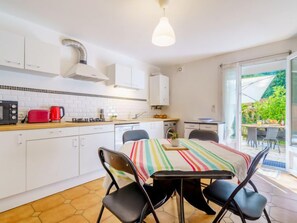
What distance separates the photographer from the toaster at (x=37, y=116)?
225 centimetres

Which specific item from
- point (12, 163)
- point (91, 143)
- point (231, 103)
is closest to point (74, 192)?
point (91, 143)

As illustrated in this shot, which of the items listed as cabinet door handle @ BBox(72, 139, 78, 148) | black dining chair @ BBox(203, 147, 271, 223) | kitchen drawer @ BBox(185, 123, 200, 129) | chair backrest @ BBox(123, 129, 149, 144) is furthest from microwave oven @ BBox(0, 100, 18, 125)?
kitchen drawer @ BBox(185, 123, 200, 129)

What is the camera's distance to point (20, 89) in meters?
2.34

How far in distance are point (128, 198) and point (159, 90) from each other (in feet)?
11.3

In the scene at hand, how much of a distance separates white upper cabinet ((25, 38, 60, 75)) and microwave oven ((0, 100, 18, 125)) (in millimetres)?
558

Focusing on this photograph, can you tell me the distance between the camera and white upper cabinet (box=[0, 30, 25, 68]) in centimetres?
197

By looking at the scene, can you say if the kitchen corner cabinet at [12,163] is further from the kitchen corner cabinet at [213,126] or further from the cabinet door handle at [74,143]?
the kitchen corner cabinet at [213,126]

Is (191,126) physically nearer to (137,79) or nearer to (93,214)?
(137,79)

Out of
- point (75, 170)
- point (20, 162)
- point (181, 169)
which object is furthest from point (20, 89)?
point (181, 169)

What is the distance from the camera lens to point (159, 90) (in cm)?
439

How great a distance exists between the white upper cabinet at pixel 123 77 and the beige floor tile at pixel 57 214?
2314 millimetres

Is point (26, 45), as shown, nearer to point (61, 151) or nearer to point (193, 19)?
point (61, 151)

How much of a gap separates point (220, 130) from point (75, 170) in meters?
2.95

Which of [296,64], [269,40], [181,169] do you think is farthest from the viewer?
[269,40]
